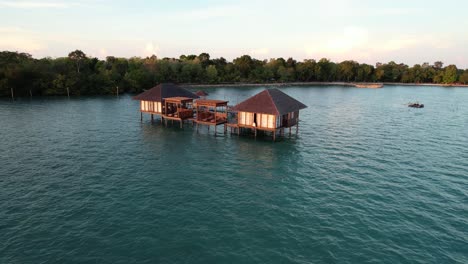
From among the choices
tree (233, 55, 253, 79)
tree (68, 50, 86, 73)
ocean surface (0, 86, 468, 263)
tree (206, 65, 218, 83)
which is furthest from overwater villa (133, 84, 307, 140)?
tree (233, 55, 253, 79)

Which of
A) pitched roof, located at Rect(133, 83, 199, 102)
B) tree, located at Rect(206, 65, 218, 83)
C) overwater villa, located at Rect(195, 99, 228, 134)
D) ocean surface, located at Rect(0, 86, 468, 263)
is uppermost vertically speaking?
tree, located at Rect(206, 65, 218, 83)

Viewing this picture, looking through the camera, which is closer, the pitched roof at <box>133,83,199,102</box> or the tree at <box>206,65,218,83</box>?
the pitched roof at <box>133,83,199,102</box>

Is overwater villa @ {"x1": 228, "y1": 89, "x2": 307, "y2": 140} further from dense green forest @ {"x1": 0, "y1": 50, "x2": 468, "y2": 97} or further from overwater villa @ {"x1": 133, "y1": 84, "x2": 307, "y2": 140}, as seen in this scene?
dense green forest @ {"x1": 0, "y1": 50, "x2": 468, "y2": 97}

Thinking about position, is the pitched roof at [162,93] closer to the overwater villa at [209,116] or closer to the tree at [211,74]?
the overwater villa at [209,116]

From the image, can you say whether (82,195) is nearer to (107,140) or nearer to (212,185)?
(212,185)

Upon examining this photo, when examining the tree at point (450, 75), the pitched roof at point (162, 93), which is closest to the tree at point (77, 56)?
the pitched roof at point (162, 93)
